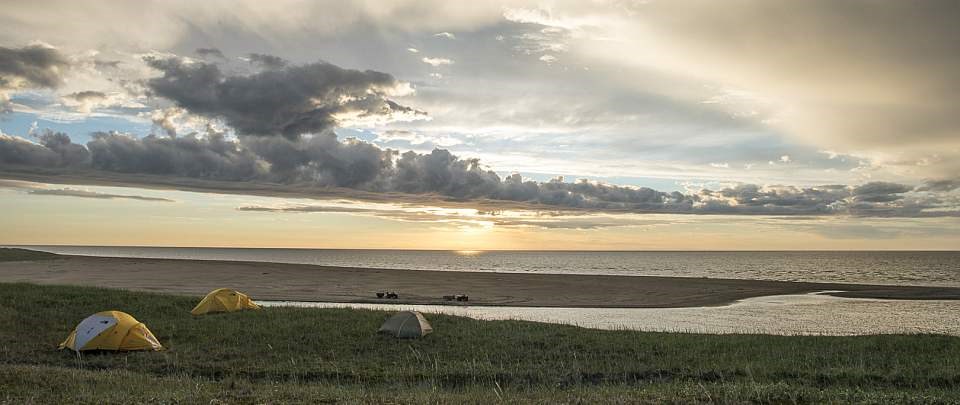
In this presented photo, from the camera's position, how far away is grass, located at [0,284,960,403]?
1511cm

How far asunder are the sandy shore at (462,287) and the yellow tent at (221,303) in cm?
1979

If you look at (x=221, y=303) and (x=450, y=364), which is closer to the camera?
(x=450, y=364)

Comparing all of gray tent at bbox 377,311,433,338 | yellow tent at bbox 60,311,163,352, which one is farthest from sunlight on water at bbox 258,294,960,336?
yellow tent at bbox 60,311,163,352

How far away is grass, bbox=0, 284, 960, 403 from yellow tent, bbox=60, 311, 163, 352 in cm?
44

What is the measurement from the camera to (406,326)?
2519 cm

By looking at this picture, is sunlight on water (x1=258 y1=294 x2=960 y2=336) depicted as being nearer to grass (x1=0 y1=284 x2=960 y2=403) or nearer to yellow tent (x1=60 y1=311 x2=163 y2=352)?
grass (x1=0 y1=284 x2=960 y2=403)

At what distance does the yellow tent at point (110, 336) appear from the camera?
22.8m

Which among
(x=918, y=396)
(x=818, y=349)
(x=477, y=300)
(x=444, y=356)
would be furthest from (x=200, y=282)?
(x=918, y=396)

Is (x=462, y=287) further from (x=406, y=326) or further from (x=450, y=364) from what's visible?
(x=450, y=364)

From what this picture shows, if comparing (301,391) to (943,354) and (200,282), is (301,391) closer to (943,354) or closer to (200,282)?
(943,354)

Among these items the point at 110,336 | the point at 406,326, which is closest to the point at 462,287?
the point at 406,326

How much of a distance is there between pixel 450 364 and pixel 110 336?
44.1ft

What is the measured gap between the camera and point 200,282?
69.2 metres

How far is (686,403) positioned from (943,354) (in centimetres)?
1485
